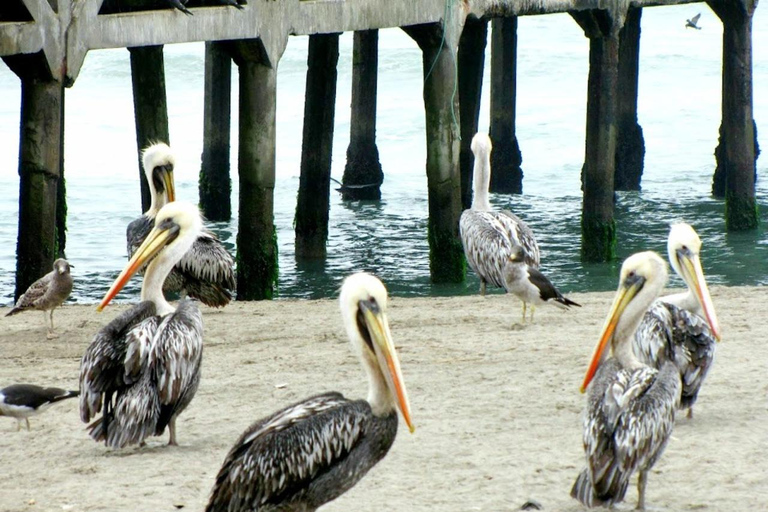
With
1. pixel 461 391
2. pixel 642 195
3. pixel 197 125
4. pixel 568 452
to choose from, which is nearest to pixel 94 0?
pixel 461 391

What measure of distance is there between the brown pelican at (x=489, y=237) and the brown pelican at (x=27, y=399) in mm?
4550

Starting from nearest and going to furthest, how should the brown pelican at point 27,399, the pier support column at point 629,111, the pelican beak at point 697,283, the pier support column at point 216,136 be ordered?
the pelican beak at point 697,283
the brown pelican at point 27,399
the pier support column at point 216,136
the pier support column at point 629,111

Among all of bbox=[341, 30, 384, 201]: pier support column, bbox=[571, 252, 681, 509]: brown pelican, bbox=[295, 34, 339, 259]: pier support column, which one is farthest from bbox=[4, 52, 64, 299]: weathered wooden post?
bbox=[341, 30, 384, 201]: pier support column

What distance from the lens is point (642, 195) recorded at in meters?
20.6

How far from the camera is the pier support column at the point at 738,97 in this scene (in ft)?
52.1

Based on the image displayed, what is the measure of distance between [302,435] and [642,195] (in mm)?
15997

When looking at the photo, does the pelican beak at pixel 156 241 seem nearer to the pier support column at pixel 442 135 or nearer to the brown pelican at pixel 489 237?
the brown pelican at pixel 489 237

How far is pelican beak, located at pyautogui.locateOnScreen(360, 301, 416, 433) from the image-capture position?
5281mm

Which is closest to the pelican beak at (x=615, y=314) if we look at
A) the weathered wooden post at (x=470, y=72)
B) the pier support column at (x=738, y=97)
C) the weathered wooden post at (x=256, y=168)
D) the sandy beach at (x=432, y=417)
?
the sandy beach at (x=432, y=417)

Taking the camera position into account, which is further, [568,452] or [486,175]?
[486,175]

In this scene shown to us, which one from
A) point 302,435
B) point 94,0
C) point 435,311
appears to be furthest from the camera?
point 435,311

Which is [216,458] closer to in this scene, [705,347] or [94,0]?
[705,347]

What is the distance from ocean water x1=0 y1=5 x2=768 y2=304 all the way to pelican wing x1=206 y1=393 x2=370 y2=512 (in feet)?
27.6

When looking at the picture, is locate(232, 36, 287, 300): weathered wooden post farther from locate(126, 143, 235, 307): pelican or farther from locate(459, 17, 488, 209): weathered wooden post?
locate(459, 17, 488, 209): weathered wooden post
